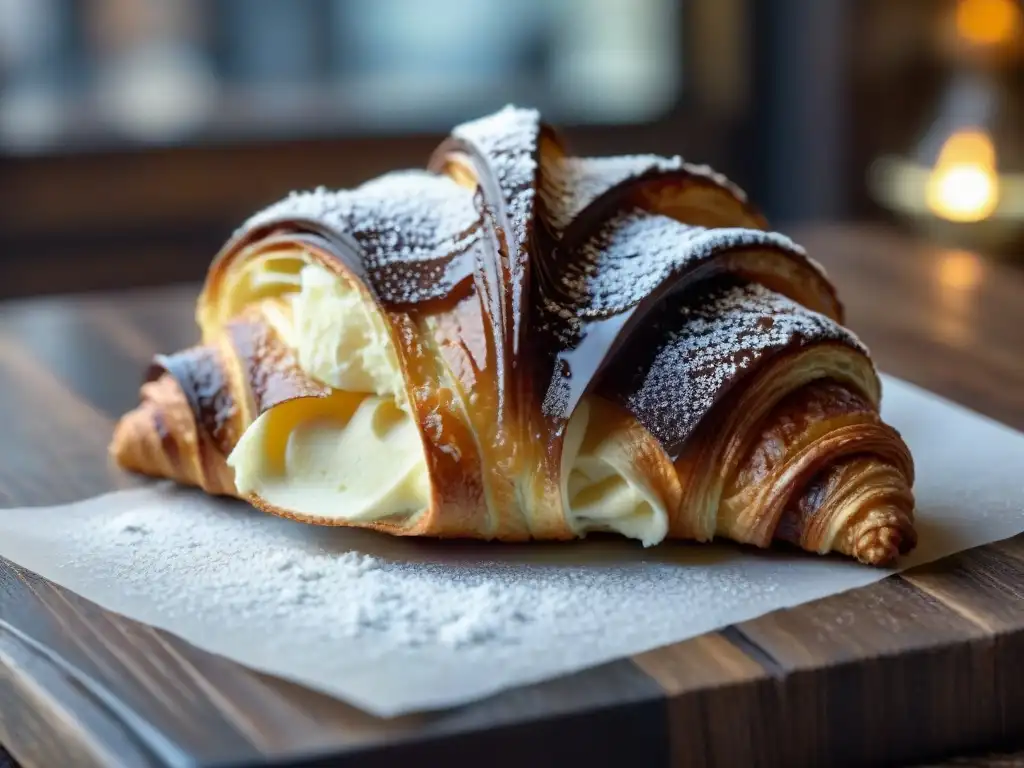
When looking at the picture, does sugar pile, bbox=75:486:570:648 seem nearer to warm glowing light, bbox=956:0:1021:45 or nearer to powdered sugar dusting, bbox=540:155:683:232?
powdered sugar dusting, bbox=540:155:683:232

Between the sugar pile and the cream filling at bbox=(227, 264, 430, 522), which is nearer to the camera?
the sugar pile

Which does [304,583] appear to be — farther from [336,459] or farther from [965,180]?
[965,180]

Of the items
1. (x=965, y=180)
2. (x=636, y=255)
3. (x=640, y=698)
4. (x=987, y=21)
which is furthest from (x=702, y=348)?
(x=987, y=21)

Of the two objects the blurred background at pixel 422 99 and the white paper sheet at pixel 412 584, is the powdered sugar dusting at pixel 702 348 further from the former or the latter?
the blurred background at pixel 422 99

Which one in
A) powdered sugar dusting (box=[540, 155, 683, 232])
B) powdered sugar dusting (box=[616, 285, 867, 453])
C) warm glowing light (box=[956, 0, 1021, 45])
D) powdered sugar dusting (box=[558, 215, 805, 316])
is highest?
warm glowing light (box=[956, 0, 1021, 45])

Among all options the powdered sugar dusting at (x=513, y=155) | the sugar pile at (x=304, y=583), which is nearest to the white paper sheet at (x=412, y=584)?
the sugar pile at (x=304, y=583)

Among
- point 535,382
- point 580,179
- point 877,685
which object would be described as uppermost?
point 580,179

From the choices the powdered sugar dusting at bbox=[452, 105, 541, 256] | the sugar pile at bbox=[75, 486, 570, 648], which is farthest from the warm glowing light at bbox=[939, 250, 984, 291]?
the sugar pile at bbox=[75, 486, 570, 648]
